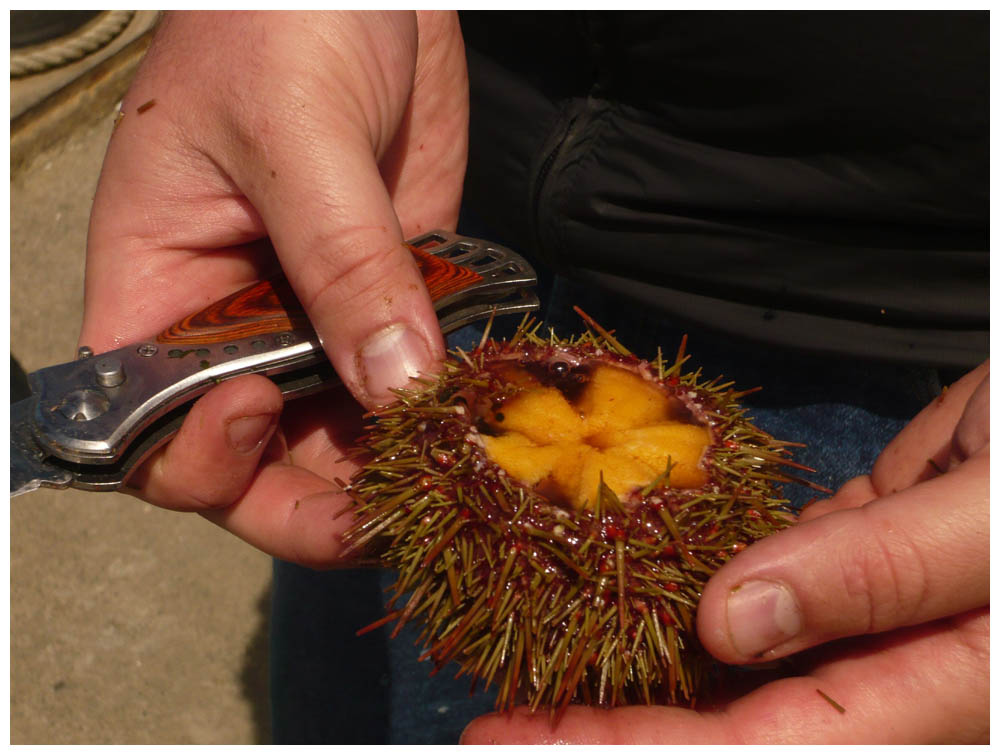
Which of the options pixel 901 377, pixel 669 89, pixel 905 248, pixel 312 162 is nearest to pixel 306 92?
pixel 312 162

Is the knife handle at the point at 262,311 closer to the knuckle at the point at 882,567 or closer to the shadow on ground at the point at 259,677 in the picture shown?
the knuckle at the point at 882,567

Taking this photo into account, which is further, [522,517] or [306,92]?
[306,92]

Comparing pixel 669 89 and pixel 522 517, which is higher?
pixel 669 89

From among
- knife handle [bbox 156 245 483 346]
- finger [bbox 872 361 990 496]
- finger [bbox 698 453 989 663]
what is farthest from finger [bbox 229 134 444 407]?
finger [bbox 872 361 990 496]

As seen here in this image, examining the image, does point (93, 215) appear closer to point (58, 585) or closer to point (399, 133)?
point (399, 133)

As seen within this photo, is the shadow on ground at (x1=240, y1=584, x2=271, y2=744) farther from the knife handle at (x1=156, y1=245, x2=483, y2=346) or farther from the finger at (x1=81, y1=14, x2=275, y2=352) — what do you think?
the knife handle at (x1=156, y1=245, x2=483, y2=346)

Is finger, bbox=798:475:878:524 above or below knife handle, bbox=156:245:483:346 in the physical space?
below

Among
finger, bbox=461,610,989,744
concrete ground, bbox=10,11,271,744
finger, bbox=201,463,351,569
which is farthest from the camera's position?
concrete ground, bbox=10,11,271,744
